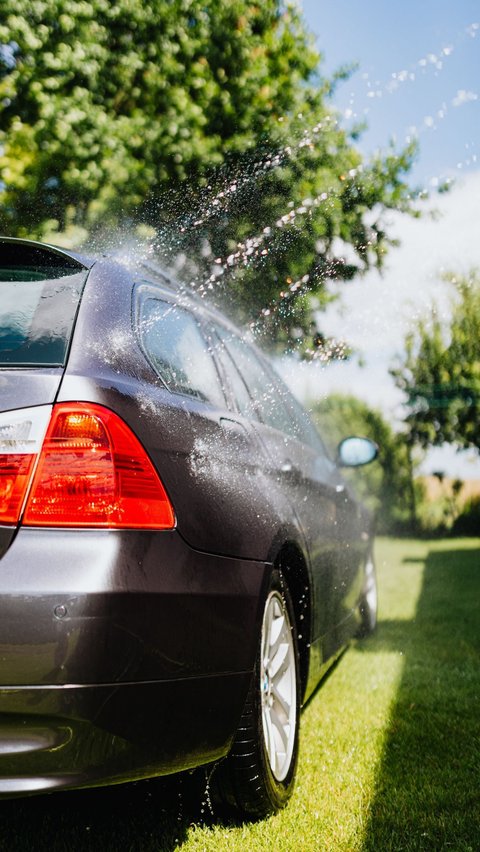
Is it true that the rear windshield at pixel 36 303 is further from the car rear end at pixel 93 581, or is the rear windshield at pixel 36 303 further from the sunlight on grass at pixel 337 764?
the sunlight on grass at pixel 337 764

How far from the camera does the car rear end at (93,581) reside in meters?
1.72

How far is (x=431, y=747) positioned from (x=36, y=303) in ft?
8.20

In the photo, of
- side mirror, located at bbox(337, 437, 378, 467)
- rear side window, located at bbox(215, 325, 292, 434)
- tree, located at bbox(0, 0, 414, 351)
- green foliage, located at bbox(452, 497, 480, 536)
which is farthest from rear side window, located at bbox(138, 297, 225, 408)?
green foliage, located at bbox(452, 497, 480, 536)

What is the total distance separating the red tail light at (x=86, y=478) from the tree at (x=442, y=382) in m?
19.9

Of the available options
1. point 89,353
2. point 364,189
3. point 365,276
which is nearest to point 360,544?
point 365,276

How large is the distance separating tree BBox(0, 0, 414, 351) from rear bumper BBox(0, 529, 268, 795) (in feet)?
22.3

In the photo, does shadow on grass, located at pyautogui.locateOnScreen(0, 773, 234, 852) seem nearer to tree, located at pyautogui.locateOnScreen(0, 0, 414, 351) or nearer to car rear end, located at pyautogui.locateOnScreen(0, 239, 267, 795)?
car rear end, located at pyautogui.locateOnScreen(0, 239, 267, 795)

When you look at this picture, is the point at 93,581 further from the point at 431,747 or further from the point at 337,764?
the point at 431,747

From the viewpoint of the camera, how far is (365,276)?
18.7 feet

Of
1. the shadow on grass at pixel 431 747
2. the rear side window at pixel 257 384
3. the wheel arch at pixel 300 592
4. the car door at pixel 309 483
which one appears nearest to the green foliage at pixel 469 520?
the shadow on grass at pixel 431 747

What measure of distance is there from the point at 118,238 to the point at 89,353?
8.02m

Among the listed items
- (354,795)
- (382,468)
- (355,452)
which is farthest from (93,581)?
(382,468)

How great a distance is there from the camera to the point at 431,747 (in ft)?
11.2

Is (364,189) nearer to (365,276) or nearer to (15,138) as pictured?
(365,276)
